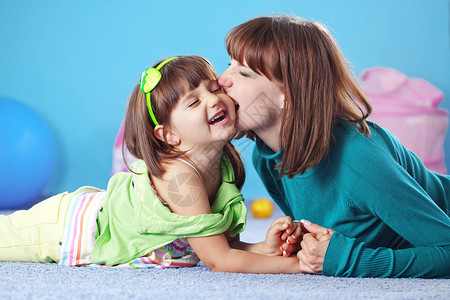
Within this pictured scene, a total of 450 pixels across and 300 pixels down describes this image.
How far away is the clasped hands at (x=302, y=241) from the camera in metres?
0.98

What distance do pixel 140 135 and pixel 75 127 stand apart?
1.78 metres

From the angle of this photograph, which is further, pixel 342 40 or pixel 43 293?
pixel 342 40

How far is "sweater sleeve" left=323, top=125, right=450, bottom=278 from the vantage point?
3.15 ft

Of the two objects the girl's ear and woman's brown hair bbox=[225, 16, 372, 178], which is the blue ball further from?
woman's brown hair bbox=[225, 16, 372, 178]

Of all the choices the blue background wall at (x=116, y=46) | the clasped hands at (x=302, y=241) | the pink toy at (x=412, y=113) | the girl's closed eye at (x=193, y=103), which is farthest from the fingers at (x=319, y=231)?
the blue background wall at (x=116, y=46)

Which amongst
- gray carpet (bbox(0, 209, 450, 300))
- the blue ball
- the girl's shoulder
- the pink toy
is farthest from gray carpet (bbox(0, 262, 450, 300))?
the pink toy

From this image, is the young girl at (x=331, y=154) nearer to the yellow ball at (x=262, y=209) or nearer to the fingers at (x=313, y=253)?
the fingers at (x=313, y=253)

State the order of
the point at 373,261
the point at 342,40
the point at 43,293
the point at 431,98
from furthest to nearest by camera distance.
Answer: the point at 342,40
the point at 431,98
the point at 373,261
the point at 43,293

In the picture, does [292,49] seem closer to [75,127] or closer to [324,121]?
[324,121]

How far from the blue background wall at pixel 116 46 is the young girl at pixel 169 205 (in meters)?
1.56

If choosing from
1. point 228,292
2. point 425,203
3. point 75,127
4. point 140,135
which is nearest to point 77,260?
point 140,135

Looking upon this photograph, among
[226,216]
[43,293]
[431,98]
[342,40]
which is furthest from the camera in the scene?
[342,40]

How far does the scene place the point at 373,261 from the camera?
96cm

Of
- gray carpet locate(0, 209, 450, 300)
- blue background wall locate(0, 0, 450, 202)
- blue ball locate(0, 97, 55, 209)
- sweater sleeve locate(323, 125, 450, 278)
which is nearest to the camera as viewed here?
gray carpet locate(0, 209, 450, 300)
